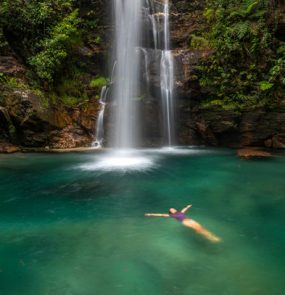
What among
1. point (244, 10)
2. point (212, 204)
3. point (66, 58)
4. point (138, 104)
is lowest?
point (212, 204)

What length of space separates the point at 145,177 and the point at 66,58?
1154 centimetres

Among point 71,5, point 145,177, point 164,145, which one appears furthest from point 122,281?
point 71,5

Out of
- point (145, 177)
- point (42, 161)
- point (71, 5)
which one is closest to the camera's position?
point (145, 177)

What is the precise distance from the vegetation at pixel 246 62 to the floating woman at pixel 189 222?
37.1ft

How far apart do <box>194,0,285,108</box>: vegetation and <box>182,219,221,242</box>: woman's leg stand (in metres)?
11.7

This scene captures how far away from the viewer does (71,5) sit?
70.1ft

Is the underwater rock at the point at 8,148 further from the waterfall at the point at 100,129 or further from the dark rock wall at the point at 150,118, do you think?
the waterfall at the point at 100,129

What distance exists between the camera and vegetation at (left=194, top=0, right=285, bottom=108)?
56.4 ft

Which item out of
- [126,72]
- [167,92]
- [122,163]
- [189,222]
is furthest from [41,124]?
[189,222]

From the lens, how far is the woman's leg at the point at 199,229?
6327mm

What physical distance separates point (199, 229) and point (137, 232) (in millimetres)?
1248

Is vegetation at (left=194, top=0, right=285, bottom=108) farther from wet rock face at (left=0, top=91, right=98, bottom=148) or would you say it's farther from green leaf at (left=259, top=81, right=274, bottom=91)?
wet rock face at (left=0, top=91, right=98, bottom=148)

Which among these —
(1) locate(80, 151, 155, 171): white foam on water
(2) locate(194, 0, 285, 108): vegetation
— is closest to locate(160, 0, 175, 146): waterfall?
(2) locate(194, 0, 285, 108): vegetation

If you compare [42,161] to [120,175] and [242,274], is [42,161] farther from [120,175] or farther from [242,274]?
[242,274]
